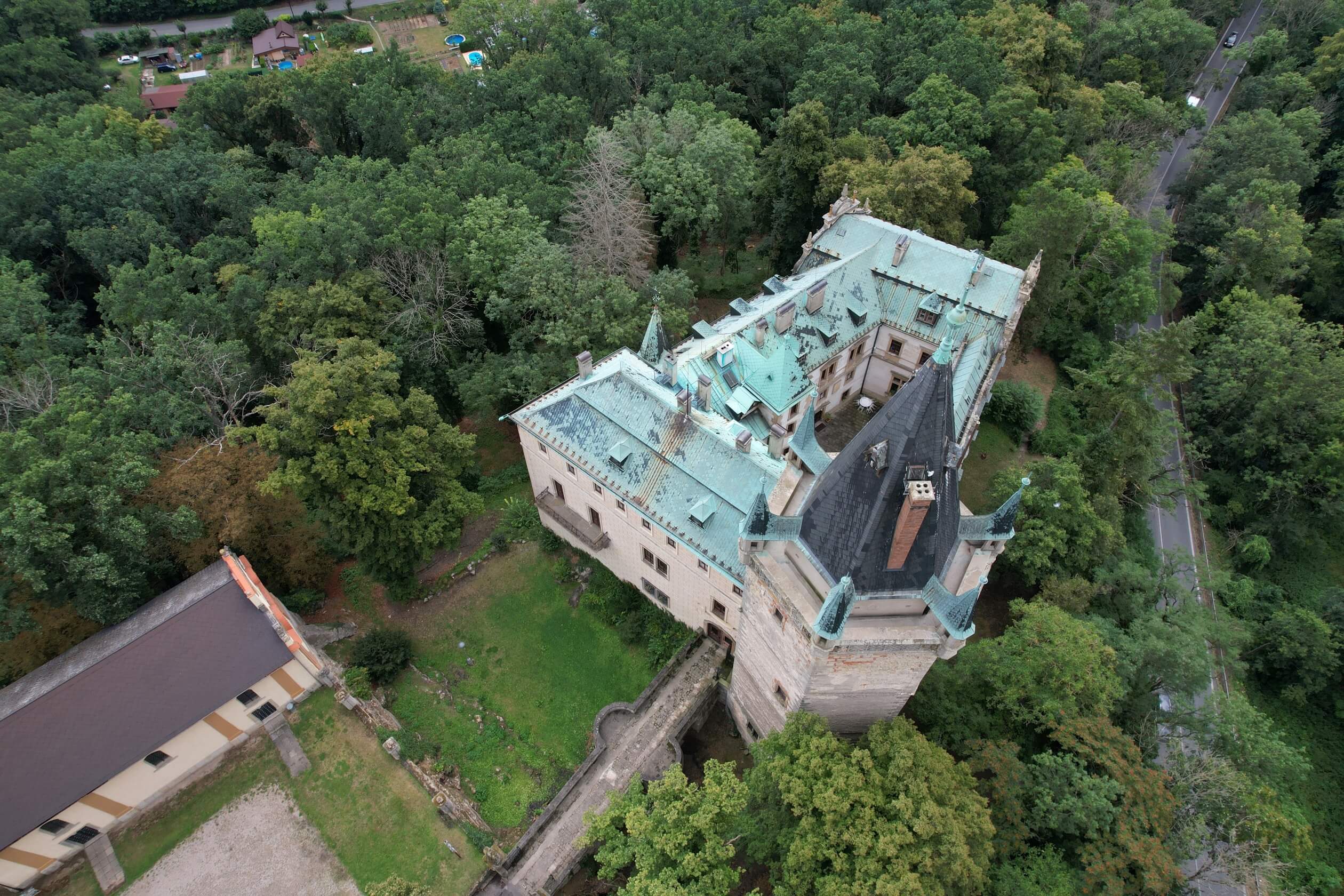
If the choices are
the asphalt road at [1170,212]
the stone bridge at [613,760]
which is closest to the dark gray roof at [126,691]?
the stone bridge at [613,760]

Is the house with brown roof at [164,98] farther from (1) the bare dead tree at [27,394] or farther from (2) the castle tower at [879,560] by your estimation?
(2) the castle tower at [879,560]

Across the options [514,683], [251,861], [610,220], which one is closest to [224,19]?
[610,220]

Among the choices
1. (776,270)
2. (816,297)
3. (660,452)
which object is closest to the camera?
(660,452)

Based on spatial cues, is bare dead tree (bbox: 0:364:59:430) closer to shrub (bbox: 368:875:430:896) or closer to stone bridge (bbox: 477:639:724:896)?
shrub (bbox: 368:875:430:896)

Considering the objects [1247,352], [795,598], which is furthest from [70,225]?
[1247,352]

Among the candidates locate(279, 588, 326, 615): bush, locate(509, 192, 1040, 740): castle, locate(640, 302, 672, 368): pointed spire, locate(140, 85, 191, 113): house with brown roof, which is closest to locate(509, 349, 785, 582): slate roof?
locate(509, 192, 1040, 740): castle

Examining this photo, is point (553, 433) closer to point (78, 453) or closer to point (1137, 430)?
point (78, 453)

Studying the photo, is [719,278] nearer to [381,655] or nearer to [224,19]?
[381,655]
